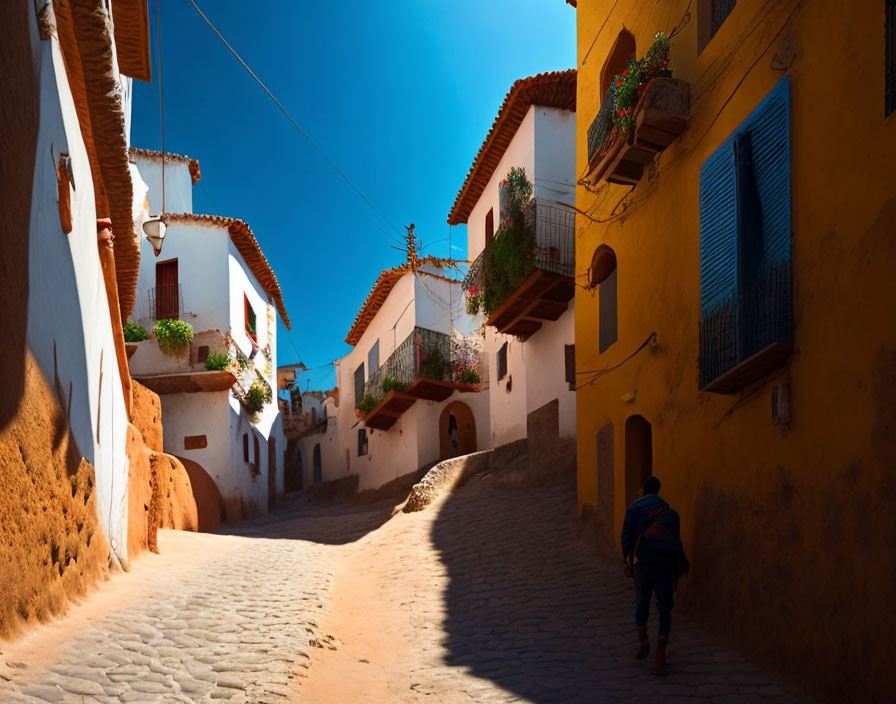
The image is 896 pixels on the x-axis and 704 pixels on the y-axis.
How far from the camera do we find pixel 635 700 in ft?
23.0

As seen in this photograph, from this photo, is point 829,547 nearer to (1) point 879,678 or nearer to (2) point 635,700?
(1) point 879,678

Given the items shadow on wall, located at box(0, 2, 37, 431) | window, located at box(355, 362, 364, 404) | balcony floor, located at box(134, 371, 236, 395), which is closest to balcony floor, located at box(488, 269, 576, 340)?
balcony floor, located at box(134, 371, 236, 395)

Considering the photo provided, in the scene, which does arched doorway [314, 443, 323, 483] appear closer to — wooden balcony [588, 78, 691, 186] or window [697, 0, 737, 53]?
wooden balcony [588, 78, 691, 186]

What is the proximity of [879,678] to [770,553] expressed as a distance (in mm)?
1852

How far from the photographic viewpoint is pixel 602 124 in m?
12.6

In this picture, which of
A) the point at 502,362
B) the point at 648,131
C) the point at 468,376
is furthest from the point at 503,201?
the point at 648,131

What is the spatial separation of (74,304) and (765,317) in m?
6.80

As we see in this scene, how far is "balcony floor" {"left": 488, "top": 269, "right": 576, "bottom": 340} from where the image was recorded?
59.1 ft

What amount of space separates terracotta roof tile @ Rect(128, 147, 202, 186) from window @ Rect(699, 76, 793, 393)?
22385mm

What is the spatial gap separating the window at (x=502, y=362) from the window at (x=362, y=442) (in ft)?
41.0

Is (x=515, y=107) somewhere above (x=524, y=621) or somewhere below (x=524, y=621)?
above

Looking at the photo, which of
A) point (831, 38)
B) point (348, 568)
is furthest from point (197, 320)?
point (831, 38)

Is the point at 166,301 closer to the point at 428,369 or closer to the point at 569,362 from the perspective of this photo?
the point at 428,369

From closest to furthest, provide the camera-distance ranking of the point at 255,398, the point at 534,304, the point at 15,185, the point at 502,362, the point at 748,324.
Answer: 1. the point at 15,185
2. the point at 748,324
3. the point at 534,304
4. the point at 502,362
5. the point at 255,398
